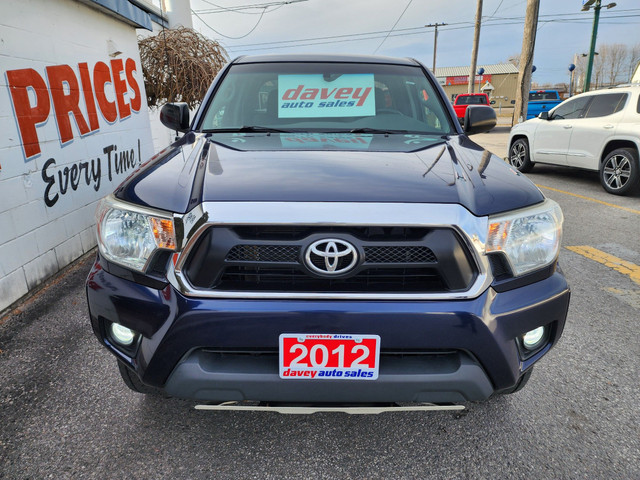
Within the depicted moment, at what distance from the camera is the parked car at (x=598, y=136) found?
21.4 feet

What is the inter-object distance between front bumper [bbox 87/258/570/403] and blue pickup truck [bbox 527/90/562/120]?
21656 mm

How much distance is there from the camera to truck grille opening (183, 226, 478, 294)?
1.44 m

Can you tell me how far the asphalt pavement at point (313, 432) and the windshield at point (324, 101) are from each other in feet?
4.81

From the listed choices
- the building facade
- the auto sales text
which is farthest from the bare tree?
A: the building facade

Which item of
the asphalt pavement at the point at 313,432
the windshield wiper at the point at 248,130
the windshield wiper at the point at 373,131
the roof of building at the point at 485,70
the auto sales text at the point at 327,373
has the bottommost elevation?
the asphalt pavement at the point at 313,432

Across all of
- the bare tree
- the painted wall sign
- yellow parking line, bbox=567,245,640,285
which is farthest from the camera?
the bare tree

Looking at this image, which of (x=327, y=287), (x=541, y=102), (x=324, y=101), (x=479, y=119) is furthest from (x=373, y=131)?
(x=541, y=102)

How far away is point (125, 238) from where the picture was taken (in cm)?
155

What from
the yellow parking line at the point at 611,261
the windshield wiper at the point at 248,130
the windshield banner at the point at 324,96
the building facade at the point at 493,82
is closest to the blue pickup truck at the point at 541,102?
the yellow parking line at the point at 611,261

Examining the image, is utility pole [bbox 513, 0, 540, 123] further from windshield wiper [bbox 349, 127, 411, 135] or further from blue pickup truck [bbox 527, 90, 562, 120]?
windshield wiper [bbox 349, 127, 411, 135]

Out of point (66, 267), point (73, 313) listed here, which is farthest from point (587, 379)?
point (66, 267)

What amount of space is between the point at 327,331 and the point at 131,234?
29.9 inches

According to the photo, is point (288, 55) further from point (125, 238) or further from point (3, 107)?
point (3, 107)

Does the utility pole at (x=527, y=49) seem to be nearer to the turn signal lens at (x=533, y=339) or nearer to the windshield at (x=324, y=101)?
the windshield at (x=324, y=101)
